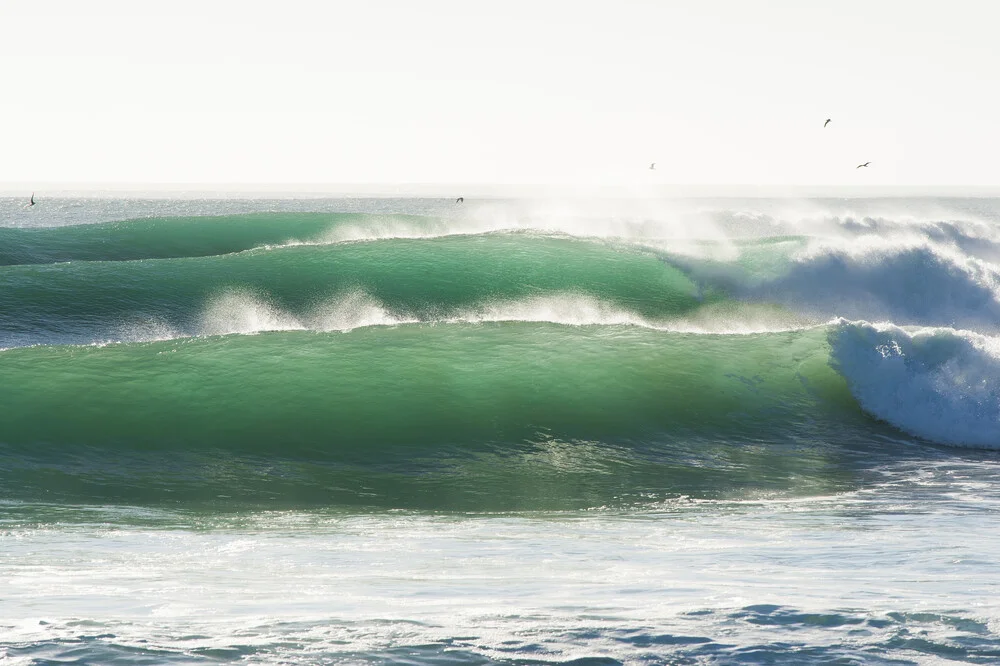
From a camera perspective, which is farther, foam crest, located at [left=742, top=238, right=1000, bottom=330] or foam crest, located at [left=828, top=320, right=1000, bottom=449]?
foam crest, located at [left=742, top=238, right=1000, bottom=330]

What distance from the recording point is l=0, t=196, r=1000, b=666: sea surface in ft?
15.9

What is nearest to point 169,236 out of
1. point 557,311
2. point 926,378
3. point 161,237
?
point 161,237

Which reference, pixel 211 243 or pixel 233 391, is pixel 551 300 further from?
pixel 211 243

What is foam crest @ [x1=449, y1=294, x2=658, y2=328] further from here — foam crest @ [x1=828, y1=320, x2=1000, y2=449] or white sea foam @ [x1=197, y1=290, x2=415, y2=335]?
foam crest @ [x1=828, y1=320, x2=1000, y2=449]

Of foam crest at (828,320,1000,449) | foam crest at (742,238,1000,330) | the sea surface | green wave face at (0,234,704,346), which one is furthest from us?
green wave face at (0,234,704,346)

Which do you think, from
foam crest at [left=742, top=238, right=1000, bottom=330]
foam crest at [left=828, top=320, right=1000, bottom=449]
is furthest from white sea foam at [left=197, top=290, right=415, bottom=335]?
foam crest at [left=828, top=320, right=1000, bottom=449]

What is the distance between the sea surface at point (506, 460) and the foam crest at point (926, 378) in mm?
35

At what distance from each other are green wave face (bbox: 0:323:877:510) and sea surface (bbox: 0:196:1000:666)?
0.05 m

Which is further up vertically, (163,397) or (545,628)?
(163,397)

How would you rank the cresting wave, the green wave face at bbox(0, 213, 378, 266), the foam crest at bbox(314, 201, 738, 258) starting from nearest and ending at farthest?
the cresting wave → the green wave face at bbox(0, 213, 378, 266) → the foam crest at bbox(314, 201, 738, 258)

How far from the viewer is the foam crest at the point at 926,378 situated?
11641 millimetres

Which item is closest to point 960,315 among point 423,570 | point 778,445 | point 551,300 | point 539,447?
point 551,300

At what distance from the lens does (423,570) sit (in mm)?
6133

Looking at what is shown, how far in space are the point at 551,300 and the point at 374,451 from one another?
895 centimetres
